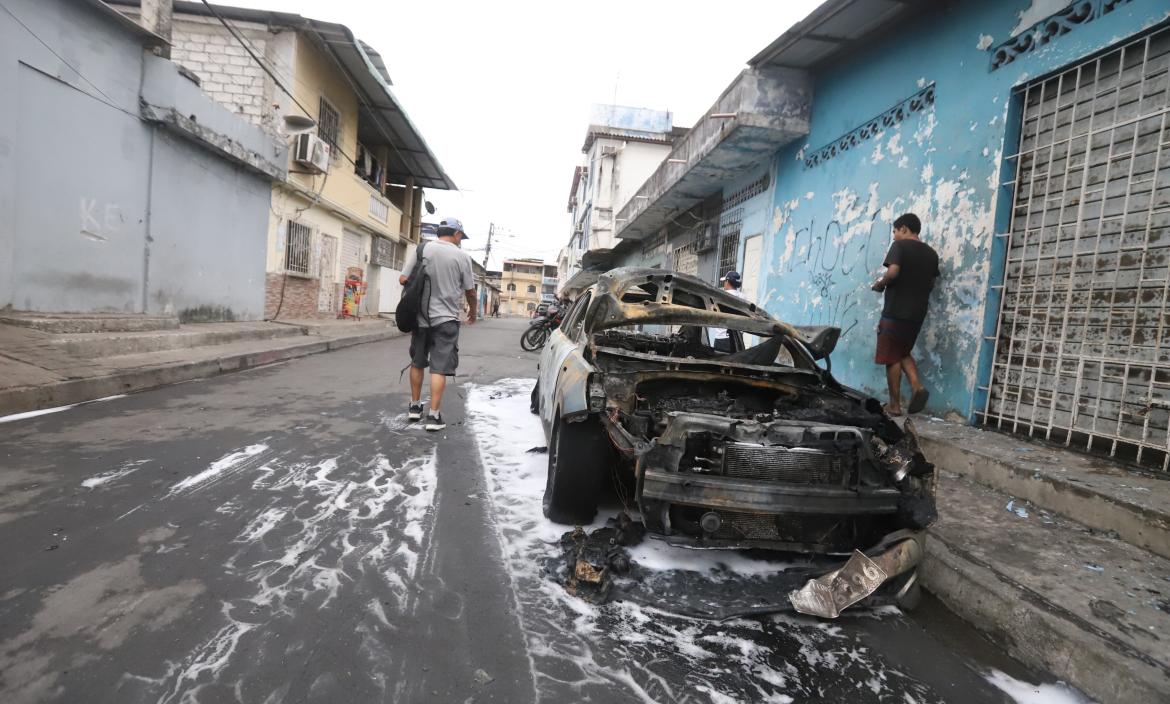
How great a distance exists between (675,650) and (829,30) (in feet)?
22.6

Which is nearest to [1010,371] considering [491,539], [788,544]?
[788,544]

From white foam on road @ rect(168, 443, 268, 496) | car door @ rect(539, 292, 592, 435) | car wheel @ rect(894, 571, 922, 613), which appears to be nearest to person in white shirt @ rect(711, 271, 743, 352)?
car door @ rect(539, 292, 592, 435)

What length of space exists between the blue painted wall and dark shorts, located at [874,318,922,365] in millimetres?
419

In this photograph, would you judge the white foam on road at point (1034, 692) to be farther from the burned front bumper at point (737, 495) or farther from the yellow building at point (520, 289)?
the yellow building at point (520, 289)

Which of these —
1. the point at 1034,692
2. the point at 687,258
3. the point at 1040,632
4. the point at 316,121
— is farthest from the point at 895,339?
the point at 316,121

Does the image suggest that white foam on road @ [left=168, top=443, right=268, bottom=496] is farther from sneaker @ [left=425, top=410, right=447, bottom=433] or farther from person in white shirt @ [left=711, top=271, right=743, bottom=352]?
person in white shirt @ [left=711, top=271, right=743, bottom=352]

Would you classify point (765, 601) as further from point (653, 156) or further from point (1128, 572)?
point (653, 156)

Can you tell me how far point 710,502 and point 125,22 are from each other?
383 inches

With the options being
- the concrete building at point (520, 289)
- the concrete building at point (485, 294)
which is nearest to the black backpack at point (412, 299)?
the concrete building at point (485, 294)

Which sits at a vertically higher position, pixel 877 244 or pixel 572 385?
pixel 877 244

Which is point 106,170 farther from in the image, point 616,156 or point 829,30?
point 616,156

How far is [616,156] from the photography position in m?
25.0

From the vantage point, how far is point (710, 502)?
2.31 meters

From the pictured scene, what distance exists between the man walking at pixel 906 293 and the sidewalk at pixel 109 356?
6.98m
